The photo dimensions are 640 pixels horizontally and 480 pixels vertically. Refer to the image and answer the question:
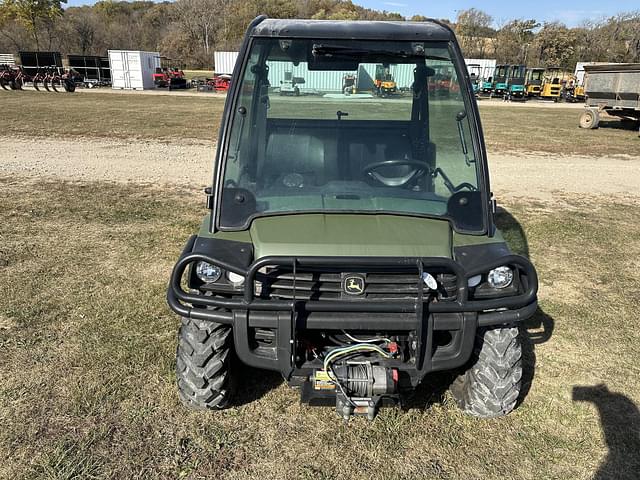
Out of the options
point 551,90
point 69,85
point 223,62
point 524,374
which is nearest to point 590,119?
point 551,90

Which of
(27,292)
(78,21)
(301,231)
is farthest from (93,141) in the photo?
(78,21)

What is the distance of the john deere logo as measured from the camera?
2611mm

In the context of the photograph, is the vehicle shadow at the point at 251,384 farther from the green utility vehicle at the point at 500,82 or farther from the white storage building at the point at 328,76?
the green utility vehicle at the point at 500,82

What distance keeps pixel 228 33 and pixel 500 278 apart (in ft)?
249

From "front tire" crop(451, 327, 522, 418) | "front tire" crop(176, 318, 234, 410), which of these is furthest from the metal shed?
"front tire" crop(451, 327, 522, 418)

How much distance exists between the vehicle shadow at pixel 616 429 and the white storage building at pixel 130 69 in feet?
132

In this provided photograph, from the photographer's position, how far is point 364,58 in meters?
3.02

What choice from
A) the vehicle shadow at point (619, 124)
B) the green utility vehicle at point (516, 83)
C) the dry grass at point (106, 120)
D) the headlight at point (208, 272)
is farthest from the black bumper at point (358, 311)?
the green utility vehicle at point (516, 83)

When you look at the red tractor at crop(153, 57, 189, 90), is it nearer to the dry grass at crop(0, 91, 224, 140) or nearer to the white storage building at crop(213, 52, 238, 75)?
the white storage building at crop(213, 52, 238, 75)

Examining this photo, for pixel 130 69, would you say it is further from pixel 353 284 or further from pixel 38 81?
pixel 353 284

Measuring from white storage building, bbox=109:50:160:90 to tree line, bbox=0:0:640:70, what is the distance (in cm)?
2393

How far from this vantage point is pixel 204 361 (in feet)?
9.21

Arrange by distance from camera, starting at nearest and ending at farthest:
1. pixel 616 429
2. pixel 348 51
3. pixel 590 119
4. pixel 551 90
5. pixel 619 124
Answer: pixel 348 51, pixel 616 429, pixel 590 119, pixel 619 124, pixel 551 90

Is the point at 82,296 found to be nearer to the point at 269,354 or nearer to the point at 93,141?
the point at 269,354
